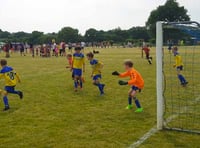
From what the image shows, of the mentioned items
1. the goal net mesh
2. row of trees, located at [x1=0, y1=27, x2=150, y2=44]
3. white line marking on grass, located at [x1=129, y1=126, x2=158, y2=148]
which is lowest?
white line marking on grass, located at [x1=129, y1=126, x2=158, y2=148]

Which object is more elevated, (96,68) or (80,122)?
(96,68)

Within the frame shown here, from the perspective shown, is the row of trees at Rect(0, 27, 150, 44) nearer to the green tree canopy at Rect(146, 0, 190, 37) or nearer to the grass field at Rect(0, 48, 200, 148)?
the green tree canopy at Rect(146, 0, 190, 37)

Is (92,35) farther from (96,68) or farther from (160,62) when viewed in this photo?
(160,62)

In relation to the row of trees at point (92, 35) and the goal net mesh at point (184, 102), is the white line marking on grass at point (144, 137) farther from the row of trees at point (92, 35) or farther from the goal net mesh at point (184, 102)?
the row of trees at point (92, 35)

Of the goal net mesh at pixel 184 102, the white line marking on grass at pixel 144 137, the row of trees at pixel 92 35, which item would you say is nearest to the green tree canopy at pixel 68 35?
the row of trees at pixel 92 35

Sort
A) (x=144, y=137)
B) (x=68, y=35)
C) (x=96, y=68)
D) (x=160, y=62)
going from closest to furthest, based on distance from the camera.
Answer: (x=144, y=137) → (x=160, y=62) → (x=96, y=68) → (x=68, y=35)

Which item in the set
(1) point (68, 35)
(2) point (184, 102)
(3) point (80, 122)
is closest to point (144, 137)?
(3) point (80, 122)

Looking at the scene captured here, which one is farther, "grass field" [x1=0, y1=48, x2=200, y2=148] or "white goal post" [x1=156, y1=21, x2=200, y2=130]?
"white goal post" [x1=156, y1=21, x2=200, y2=130]

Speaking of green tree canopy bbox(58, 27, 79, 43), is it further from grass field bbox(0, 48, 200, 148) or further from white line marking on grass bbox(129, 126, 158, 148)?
white line marking on grass bbox(129, 126, 158, 148)

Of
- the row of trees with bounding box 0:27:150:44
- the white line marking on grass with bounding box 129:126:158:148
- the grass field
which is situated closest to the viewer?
the white line marking on grass with bounding box 129:126:158:148

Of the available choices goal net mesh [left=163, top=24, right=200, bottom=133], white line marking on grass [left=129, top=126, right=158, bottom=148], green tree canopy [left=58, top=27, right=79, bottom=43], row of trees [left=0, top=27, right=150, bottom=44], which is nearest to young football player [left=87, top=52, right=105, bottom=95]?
goal net mesh [left=163, top=24, right=200, bottom=133]

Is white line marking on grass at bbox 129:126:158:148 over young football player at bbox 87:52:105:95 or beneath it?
beneath

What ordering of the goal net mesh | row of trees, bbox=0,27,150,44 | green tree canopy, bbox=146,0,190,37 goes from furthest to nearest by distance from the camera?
1. row of trees, bbox=0,27,150,44
2. green tree canopy, bbox=146,0,190,37
3. the goal net mesh

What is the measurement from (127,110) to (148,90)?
3.64 meters
